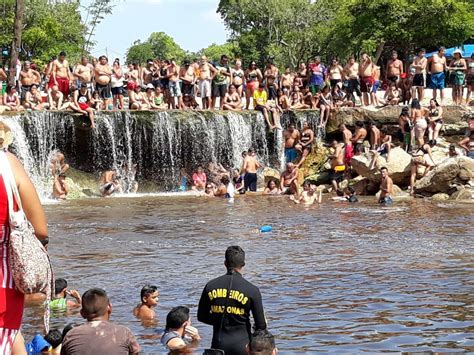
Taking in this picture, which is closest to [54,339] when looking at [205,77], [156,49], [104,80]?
[104,80]

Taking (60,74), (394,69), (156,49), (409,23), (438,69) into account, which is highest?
(156,49)

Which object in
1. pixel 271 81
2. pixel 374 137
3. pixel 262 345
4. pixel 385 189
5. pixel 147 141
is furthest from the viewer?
pixel 271 81

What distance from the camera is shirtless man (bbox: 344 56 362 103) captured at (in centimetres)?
2748

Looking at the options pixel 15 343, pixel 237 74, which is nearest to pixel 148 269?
pixel 15 343

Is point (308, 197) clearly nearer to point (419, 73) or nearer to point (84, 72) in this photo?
point (419, 73)

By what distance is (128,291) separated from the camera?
434 inches

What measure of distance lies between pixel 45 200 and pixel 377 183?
8.53m

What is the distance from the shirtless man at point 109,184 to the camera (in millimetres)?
24562

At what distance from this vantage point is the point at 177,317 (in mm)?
7797

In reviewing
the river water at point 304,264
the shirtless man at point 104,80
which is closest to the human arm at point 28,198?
the river water at point 304,264

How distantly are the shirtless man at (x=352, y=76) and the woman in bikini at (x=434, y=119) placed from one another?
8.53 feet

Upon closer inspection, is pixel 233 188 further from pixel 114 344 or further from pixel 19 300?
pixel 19 300

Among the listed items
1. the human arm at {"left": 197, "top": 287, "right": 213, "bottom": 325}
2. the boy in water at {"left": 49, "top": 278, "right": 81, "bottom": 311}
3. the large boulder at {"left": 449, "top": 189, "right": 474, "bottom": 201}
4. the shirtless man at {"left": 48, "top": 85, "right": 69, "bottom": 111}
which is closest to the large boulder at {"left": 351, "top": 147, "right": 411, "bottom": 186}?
the large boulder at {"left": 449, "top": 189, "right": 474, "bottom": 201}

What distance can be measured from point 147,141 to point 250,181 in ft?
11.4
